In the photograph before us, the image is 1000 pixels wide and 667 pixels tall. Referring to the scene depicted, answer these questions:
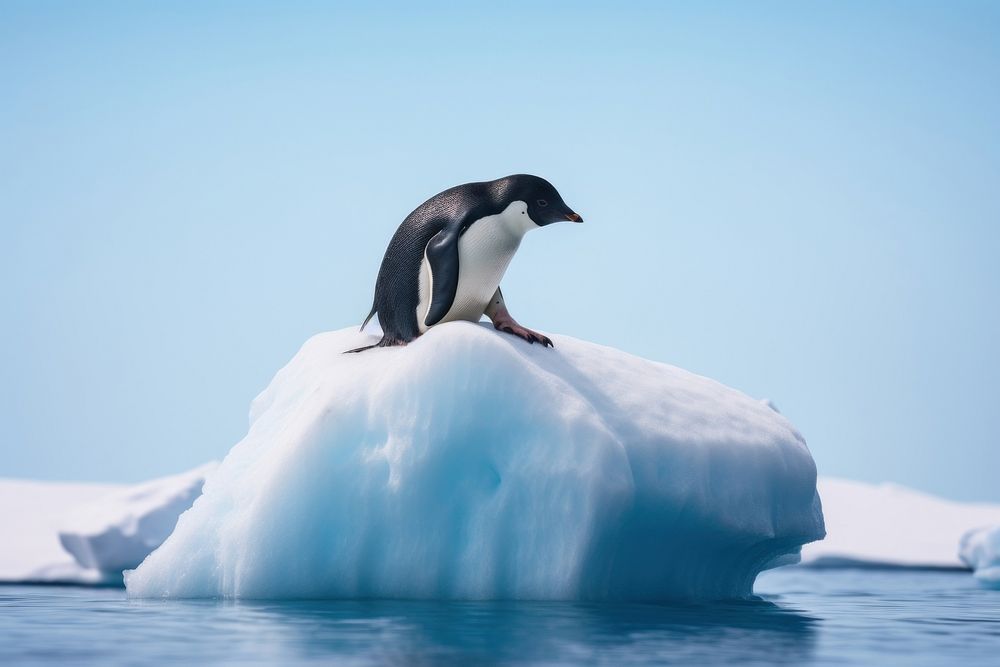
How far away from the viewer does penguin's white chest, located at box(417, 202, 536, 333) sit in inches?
259

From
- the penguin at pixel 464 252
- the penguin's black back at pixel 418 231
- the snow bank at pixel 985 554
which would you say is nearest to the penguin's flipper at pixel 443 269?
the penguin at pixel 464 252

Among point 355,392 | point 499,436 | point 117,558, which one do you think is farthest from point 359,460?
point 117,558

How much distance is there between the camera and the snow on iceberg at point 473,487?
607 centimetres

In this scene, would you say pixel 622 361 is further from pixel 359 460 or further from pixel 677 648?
pixel 677 648

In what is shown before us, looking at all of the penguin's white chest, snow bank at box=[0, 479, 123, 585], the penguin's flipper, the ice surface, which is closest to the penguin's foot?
the penguin's white chest

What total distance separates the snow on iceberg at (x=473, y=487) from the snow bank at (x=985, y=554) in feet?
30.9

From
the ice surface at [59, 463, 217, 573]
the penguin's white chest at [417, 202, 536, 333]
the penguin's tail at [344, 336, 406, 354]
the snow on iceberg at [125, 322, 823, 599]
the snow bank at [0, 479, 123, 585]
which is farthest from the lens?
the snow bank at [0, 479, 123, 585]

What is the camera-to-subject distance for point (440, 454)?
609 centimetres

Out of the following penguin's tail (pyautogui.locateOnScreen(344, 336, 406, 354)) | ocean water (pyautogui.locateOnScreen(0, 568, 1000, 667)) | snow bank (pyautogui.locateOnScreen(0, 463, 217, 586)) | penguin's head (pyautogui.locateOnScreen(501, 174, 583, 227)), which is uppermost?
penguin's head (pyautogui.locateOnScreen(501, 174, 583, 227))

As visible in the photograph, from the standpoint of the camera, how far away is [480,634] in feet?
14.3

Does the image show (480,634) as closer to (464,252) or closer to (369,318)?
(464,252)

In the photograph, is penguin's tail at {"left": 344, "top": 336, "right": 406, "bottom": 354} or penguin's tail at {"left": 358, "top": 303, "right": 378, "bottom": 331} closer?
penguin's tail at {"left": 344, "top": 336, "right": 406, "bottom": 354}

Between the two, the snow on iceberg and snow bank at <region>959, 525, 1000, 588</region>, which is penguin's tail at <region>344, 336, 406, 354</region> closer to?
the snow on iceberg

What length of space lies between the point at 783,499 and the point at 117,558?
12207 mm
